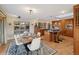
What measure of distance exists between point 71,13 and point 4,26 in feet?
5.29

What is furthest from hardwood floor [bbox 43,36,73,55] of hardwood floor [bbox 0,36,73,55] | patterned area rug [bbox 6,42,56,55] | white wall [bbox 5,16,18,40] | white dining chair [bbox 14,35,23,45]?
white wall [bbox 5,16,18,40]

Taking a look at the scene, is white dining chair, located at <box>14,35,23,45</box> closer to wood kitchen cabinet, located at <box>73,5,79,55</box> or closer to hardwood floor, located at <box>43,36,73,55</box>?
hardwood floor, located at <box>43,36,73,55</box>

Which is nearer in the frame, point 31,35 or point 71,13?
point 71,13

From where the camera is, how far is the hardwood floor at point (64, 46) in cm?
214

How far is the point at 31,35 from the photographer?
2.22m

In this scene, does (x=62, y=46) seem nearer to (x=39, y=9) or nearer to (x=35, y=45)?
(x=35, y=45)

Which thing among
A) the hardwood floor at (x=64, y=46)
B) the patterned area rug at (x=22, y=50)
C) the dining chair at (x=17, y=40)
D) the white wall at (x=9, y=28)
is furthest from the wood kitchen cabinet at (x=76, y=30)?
the white wall at (x=9, y=28)

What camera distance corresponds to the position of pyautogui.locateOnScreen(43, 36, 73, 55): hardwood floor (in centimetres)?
214

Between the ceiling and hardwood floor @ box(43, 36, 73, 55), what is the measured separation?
639 millimetres

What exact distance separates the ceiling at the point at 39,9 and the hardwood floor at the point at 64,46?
639 millimetres

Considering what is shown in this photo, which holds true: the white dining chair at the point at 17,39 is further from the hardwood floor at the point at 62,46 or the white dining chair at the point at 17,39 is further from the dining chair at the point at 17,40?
the hardwood floor at the point at 62,46

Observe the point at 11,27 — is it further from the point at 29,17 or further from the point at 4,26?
the point at 29,17

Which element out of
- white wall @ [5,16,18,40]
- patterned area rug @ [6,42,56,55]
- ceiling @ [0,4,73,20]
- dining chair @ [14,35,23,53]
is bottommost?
patterned area rug @ [6,42,56,55]
